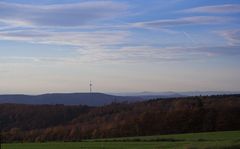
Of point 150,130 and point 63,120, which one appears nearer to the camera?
point 150,130

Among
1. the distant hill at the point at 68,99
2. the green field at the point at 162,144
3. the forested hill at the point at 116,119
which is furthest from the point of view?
the distant hill at the point at 68,99

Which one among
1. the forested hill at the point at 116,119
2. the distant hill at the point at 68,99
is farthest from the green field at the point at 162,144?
the distant hill at the point at 68,99

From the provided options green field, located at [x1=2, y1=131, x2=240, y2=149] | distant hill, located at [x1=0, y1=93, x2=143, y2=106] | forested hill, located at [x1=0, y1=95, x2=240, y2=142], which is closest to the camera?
green field, located at [x1=2, y1=131, x2=240, y2=149]

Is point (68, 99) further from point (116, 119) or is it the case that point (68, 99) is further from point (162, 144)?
point (162, 144)

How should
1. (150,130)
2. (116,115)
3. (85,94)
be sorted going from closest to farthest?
(150,130) < (116,115) < (85,94)

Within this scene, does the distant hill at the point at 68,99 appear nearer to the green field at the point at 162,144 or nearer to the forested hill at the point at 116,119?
the forested hill at the point at 116,119

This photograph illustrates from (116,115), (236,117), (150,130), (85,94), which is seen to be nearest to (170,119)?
(150,130)

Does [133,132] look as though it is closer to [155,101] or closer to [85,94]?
[155,101]

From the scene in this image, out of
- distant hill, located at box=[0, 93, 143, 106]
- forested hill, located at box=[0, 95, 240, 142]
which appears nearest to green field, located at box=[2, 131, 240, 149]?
forested hill, located at box=[0, 95, 240, 142]

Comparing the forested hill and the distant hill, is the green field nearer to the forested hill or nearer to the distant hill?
the forested hill
